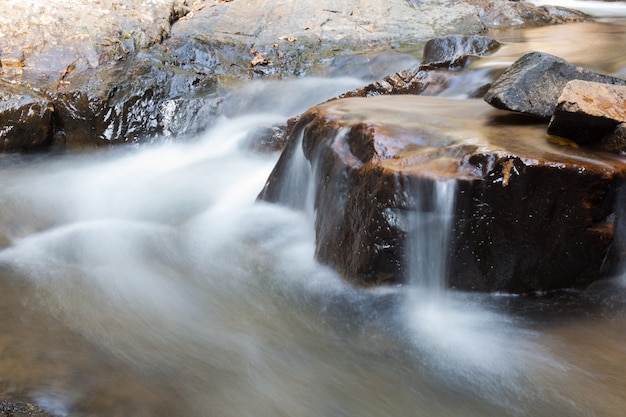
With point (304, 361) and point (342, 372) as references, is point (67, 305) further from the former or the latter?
point (342, 372)

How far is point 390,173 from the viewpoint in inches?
133

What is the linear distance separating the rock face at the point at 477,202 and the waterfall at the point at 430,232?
0.05ft

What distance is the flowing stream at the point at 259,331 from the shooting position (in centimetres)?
272

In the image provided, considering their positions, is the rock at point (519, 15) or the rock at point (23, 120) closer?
the rock at point (23, 120)

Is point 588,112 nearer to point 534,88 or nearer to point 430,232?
point 534,88

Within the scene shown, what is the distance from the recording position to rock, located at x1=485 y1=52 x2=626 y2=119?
392 centimetres

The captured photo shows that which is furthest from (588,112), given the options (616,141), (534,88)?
(534,88)

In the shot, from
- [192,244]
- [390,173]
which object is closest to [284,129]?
[192,244]

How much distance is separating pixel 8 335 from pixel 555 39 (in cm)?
852

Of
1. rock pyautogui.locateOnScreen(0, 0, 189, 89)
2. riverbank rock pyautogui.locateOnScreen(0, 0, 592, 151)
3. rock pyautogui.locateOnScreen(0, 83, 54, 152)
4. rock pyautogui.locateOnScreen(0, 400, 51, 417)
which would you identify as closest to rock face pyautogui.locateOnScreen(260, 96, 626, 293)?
rock pyautogui.locateOnScreen(0, 400, 51, 417)

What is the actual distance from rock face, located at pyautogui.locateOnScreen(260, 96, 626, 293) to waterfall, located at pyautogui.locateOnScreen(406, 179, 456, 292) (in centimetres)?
1

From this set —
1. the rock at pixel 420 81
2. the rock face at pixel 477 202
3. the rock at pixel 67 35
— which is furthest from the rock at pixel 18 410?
the rock at pixel 67 35

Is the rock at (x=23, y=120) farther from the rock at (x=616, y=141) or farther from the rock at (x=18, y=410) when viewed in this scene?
the rock at (x=616, y=141)

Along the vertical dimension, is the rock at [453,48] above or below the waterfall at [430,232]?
above
